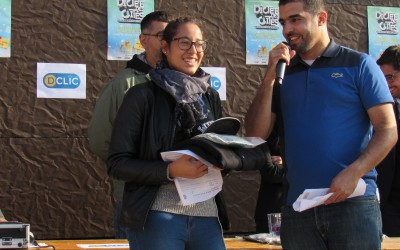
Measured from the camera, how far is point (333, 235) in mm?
2463

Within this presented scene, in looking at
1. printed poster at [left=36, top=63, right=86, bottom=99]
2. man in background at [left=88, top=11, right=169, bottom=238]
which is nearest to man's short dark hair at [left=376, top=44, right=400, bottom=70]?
man in background at [left=88, top=11, right=169, bottom=238]

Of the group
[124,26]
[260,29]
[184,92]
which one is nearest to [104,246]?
[184,92]

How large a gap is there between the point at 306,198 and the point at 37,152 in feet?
9.20

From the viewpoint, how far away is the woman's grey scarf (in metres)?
2.54

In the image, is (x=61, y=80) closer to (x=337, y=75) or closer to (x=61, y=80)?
(x=61, y=80)

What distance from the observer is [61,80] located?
4.81m

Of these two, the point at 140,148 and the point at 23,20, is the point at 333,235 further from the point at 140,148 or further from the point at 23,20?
the point at 23,20

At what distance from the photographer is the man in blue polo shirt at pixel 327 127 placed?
244 cm

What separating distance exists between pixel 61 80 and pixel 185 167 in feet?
8.55

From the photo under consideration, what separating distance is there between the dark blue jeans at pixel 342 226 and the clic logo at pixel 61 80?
2681 mm

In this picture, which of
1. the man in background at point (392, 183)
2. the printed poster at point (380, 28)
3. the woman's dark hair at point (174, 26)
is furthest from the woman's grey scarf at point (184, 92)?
the printed poster at point (380, 28)

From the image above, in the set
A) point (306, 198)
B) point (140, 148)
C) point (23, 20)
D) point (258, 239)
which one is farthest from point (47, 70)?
point (306, 198)

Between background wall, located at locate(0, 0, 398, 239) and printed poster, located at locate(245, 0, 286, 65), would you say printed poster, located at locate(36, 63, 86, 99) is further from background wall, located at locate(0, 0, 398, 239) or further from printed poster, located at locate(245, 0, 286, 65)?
printed poster, located at locate(245, 0, 286, 65)

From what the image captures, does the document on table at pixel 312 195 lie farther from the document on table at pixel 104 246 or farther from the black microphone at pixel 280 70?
the document on table at pixel 104 246
